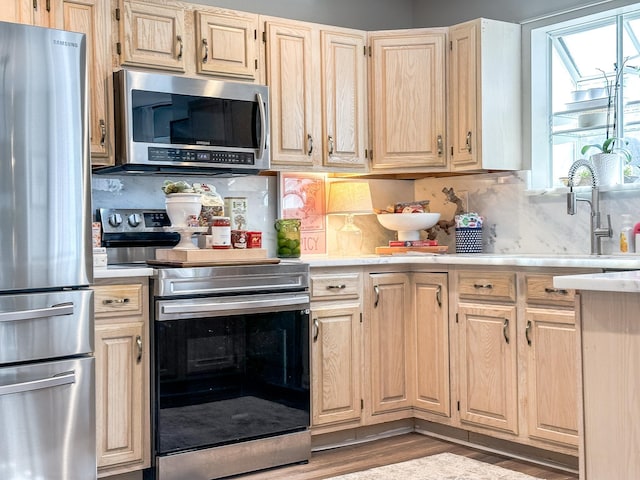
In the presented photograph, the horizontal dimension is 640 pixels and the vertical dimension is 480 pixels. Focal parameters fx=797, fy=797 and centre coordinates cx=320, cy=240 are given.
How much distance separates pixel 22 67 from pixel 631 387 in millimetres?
2181

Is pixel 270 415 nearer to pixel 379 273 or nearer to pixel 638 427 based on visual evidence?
pixel 379 273

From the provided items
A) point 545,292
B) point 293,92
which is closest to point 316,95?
point 293,92

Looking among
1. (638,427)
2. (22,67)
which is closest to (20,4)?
(22,67)

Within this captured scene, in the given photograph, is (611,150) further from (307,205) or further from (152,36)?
(152,36)

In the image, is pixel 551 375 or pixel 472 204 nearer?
pixel 551 375

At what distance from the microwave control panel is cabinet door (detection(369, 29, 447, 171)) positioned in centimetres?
84

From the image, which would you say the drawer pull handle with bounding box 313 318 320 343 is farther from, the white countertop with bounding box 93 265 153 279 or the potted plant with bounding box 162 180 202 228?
the white countertop with bounding box 93 265 153 279

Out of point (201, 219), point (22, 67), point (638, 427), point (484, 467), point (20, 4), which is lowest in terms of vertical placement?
point (484, 467)

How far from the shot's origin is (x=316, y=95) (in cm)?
404

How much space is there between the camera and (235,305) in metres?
3.33

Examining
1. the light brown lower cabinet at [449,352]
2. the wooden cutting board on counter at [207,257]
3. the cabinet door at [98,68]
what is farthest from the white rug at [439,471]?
the cabinet door at [98,68]

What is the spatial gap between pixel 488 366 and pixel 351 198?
1.18m

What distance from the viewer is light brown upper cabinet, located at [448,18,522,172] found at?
403 centimetres

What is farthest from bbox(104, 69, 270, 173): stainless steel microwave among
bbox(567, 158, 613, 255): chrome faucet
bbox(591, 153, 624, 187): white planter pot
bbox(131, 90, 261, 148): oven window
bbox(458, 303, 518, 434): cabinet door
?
bbox(591, 153, 624, 187): white planter pot
